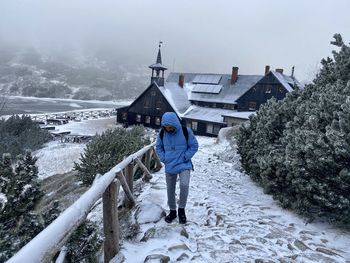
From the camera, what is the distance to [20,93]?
161 metres

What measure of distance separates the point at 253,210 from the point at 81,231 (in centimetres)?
416

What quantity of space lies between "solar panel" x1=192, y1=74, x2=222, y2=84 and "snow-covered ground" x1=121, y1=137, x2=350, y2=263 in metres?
37.6

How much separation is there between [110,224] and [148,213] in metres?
1.73

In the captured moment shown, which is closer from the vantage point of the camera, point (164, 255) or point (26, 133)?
point (164, 255)

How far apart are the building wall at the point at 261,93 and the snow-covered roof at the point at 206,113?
6.79 feet

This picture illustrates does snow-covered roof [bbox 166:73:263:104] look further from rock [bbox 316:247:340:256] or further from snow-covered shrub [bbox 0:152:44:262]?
rock [bbox 316:247:340:256]

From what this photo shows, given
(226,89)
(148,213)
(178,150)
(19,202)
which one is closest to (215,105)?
(226,89)

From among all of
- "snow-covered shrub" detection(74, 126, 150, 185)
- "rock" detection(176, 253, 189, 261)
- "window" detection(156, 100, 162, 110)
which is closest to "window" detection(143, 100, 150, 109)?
"window" detection(156, 100, 162, 110)

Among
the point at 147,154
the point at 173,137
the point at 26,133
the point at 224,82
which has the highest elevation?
the point at 224,82

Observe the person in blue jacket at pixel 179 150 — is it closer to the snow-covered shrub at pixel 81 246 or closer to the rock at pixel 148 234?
the rock at pixel 148 234

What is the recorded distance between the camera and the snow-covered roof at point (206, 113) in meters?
37.2

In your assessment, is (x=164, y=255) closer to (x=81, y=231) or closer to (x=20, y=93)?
(x=81, y=231)

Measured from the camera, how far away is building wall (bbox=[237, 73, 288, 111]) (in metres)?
36.0

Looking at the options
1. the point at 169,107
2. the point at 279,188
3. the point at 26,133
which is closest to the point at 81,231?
the point at 279,188
